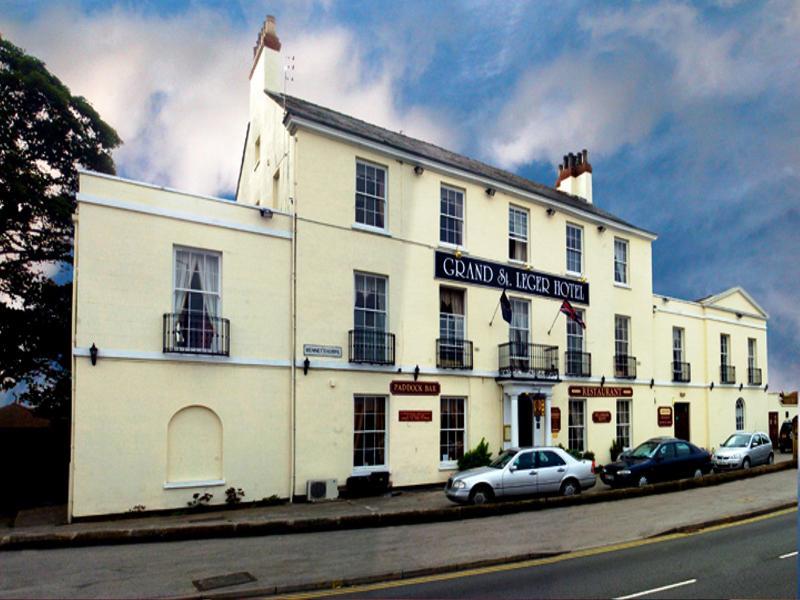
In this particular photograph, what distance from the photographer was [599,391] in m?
26.0

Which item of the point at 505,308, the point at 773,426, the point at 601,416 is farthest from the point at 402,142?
the point at 773,426

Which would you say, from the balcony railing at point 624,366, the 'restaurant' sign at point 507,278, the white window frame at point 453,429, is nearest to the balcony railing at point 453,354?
the white window frame at point 453,429

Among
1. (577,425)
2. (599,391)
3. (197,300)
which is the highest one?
(197,300)

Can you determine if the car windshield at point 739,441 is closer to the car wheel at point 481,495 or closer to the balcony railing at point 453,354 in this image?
the balcony railing at point 453,354

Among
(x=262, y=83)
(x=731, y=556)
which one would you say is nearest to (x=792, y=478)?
(x=731, y=556)

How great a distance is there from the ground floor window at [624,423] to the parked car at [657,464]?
524 centimetres

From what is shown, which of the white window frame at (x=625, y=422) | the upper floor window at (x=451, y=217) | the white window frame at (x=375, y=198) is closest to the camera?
the white window frame at (x=375, y=198)

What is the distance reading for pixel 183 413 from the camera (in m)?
16.4

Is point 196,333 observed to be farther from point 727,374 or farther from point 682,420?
point 727,374

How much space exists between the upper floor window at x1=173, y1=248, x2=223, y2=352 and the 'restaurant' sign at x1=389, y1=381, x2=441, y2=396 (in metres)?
5.79

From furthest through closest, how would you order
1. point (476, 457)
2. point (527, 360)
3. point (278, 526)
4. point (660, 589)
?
point (527, 360)
point (476, 457)
point (278, 526)
point (660, 589)

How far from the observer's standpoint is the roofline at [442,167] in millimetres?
18844

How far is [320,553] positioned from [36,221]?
18.5 metres

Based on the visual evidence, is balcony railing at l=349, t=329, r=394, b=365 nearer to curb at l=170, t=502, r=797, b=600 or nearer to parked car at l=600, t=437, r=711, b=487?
parked car at l=600, t=437, r=711, b=487
